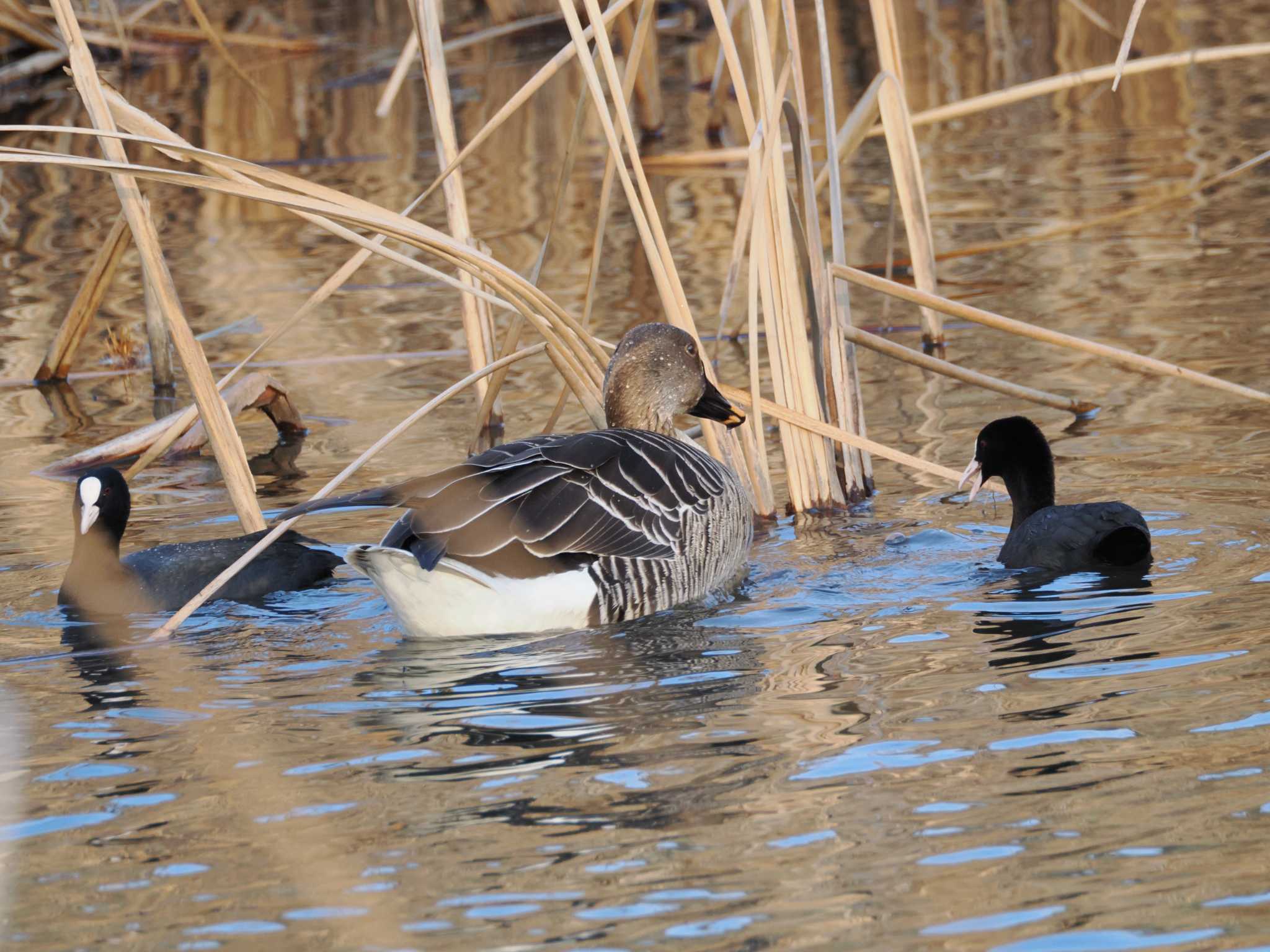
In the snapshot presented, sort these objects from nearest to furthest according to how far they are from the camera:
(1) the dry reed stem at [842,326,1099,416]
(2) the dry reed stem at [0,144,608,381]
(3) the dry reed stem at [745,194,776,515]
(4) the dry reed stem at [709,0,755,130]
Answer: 1. (2) the dry reed stem at [0,144,608,381]
2. (4) the dry reed stem at [709,0,755,130]
3. (3) the dry reed stem at [745,194,776,515]
4. (1) the dry reed stem at [842,326,1099,416]

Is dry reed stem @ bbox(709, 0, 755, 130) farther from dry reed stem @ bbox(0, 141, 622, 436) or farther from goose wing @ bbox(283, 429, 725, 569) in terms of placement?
goose wing @ bbox(283, 429, 725, 569)

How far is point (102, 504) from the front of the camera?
25.0ft

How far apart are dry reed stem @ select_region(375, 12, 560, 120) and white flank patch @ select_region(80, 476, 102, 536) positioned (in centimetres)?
229

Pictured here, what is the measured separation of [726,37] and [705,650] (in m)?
2.38

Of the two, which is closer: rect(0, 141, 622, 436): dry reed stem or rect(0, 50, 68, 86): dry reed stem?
rect(0, 141, 622, 436): dry reed stem

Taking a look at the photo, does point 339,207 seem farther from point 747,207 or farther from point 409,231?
point 747,207

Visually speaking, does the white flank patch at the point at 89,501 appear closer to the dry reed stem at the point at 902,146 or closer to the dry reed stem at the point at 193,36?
the dry reed stem at the point at 902,146

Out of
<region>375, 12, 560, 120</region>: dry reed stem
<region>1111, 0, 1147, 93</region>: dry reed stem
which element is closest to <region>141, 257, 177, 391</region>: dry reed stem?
<region>375, 12, 560, 120</region>: dry reed stem

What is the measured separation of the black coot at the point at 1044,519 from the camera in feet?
22.0

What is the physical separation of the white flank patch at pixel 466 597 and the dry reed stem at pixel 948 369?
2.18 m

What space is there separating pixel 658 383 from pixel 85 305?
4.15m

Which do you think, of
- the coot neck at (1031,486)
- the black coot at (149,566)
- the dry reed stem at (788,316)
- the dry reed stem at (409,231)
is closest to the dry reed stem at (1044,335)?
the dry reed stem at (788,316)

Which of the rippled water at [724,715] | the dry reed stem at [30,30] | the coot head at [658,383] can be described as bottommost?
the rippled water at [724,715]

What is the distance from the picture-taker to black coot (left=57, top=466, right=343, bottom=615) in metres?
7.27
